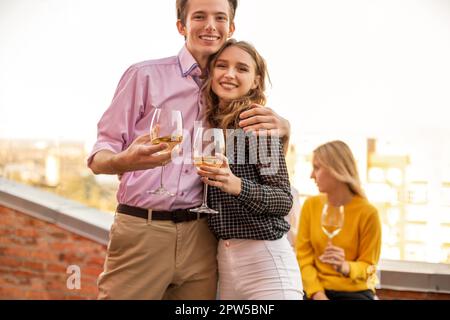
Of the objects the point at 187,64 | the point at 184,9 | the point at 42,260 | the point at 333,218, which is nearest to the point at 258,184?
the point at 187,64

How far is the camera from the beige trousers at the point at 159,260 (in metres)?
1.64

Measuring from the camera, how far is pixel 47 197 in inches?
141

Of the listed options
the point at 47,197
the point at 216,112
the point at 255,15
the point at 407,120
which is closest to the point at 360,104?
the point at 407,120

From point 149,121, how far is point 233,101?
24 cm

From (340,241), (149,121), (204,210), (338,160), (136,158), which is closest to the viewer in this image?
(136,158)

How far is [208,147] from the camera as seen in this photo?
4.84 ft

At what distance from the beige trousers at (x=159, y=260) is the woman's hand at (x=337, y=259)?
70 cm

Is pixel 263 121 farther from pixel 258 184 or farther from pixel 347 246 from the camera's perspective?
pixel 347 246

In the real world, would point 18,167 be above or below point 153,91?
below

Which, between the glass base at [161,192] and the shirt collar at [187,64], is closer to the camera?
the glass base at [161,192]

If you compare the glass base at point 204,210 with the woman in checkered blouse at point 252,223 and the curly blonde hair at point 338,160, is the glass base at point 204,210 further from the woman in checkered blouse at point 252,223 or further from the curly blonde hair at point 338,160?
the curly blonde hair at point 338,160

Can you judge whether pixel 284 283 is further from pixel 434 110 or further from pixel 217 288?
pixel 434 110

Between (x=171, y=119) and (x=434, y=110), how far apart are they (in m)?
3.22

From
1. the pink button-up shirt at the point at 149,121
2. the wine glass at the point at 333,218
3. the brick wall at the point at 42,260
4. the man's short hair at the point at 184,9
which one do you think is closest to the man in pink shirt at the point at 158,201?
the pink button-up shirt at the point at 149,121
